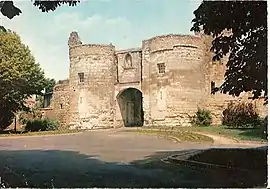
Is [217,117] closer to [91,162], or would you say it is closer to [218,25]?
[91,162]

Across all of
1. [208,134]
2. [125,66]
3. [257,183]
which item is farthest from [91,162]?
[125,66]

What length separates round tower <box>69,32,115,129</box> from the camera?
37.1ft

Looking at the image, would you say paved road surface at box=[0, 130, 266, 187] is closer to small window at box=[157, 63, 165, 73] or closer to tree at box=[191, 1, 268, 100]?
tree at box=[191, 1, 268, 100]

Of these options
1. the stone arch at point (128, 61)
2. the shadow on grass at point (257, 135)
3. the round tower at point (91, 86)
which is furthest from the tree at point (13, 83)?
the stone arch at point (128, 61)

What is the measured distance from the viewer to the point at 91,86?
15.8 metres

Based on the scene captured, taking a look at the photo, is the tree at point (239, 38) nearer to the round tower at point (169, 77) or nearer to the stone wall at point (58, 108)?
the stone wall at point (58, 108)

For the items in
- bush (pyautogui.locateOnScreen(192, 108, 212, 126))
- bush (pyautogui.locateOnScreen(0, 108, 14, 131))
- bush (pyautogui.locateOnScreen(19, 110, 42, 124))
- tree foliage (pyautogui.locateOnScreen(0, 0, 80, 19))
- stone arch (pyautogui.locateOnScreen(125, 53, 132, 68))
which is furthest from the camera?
stone arch (pyautogui.locateOnScreen(125, 53, 132, 68))

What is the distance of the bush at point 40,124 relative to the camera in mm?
10516

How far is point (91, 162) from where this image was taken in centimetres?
848

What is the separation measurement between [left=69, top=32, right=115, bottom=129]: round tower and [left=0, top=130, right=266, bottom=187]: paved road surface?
1.63 ft

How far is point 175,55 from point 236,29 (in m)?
11.3

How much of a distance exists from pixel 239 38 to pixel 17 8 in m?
3.01

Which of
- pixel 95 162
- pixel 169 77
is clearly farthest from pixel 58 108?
pixel 169 77

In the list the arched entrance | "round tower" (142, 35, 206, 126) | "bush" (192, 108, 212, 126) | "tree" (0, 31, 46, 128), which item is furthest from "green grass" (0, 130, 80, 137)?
"round tower" (142, 35, 206, 126)
